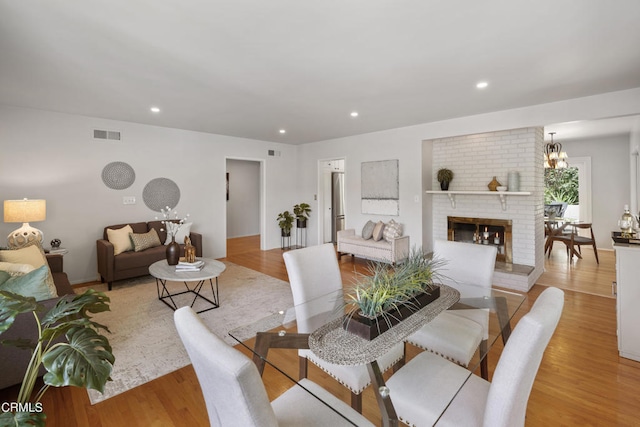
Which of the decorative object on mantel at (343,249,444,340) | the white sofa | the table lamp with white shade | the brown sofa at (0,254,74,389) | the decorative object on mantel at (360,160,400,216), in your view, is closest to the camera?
the decorative object on mantel at (343,249,444,340)

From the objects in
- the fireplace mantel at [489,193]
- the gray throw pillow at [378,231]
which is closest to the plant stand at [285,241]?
the gray throw pillow at [378,231]

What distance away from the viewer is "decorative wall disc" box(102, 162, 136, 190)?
4699 mm

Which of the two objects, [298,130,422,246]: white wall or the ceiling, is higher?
the ceiling

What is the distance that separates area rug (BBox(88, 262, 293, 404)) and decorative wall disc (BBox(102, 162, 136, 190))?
1.55m

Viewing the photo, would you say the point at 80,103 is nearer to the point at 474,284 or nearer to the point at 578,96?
the point at 474,284

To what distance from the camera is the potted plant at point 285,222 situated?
6.87m

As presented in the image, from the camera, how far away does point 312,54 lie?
2.49 metres

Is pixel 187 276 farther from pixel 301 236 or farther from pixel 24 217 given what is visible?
pixel 301 236

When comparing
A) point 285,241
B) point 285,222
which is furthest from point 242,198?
point 285,222

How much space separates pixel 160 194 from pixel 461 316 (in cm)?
502

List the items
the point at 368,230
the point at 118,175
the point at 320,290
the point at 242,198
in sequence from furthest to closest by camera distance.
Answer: the point at 242,198, the point at 368,230, the point at 118,175, the point at 320,290

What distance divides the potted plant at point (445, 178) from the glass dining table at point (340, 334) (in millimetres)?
3179

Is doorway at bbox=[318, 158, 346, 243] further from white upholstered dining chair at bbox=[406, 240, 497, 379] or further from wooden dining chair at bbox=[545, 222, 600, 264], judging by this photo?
white upholstered dining chair at bbox=[406, 240, 497, 379]

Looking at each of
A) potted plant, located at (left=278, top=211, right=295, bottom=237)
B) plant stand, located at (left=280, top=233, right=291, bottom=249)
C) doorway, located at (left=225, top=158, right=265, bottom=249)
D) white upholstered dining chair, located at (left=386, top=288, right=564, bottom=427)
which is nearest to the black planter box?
white upholstered dining chair, located at (left=386, top=288, right=564, bottom=427)
